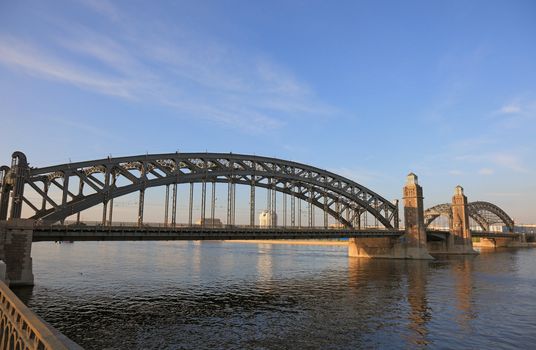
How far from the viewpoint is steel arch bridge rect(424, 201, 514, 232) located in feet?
486

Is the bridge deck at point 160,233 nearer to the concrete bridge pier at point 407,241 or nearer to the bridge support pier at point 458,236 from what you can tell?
the concrete bridge pier at point 407,241

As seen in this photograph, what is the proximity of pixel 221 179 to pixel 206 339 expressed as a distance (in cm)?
4333

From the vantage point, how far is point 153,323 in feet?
88.3

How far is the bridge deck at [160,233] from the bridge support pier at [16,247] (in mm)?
1370

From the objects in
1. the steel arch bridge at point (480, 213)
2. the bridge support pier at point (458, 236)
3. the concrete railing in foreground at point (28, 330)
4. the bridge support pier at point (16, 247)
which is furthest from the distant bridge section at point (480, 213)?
the concrete railing in foreground at point (28, 330)

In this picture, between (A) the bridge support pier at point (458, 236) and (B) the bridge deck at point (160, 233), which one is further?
(A) the bridge support pier at point (458, 236)

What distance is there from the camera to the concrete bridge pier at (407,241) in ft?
310

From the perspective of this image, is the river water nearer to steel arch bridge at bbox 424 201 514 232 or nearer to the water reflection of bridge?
the water reflection of bridge

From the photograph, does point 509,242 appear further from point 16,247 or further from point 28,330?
point 28,330

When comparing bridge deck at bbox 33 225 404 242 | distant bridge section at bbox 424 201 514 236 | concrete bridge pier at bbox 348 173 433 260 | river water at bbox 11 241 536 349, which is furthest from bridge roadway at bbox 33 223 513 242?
distant bridge section at bbox 424 201 514 236

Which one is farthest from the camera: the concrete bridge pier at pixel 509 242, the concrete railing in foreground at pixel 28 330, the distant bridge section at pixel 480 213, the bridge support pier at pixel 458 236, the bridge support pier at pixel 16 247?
the concrete bridge pier at pixel 509 242

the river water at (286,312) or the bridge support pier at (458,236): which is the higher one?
the bridge support pier at (458,236)

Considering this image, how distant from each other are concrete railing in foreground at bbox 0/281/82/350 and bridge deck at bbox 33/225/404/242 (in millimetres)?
32778

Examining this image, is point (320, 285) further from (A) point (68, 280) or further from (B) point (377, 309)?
(A) point (68, 280)
